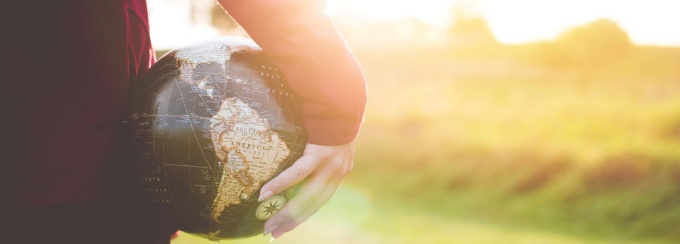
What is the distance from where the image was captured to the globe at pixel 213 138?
243 cm

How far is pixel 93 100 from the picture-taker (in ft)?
7.01

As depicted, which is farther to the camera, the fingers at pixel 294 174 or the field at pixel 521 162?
the field at pixel 521 162

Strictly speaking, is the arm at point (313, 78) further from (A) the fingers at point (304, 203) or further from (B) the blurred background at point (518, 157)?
(B) the blurred background at point (518, 157)

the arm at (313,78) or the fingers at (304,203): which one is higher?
the arm at (313,78)

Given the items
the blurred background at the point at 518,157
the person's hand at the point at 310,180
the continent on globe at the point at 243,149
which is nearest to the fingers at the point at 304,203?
the person's hand at the point at 310,180

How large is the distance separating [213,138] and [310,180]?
0.38 metres

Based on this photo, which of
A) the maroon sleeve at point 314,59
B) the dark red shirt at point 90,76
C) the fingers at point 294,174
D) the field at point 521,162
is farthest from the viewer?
the field at point 521,162

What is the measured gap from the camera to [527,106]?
1554 cm

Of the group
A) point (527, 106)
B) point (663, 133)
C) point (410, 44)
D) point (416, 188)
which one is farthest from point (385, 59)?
point (663, 133)

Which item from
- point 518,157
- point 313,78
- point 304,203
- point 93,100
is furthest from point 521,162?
point 93,100

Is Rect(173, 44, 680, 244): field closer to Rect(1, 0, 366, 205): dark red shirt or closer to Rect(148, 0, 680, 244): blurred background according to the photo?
Rect(148, 0, 680, 244): blurred background

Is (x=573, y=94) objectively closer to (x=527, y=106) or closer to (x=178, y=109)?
(x=527, y=106)

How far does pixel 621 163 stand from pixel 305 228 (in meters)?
5.57

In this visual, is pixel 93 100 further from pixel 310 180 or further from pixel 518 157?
pixel 518 157
